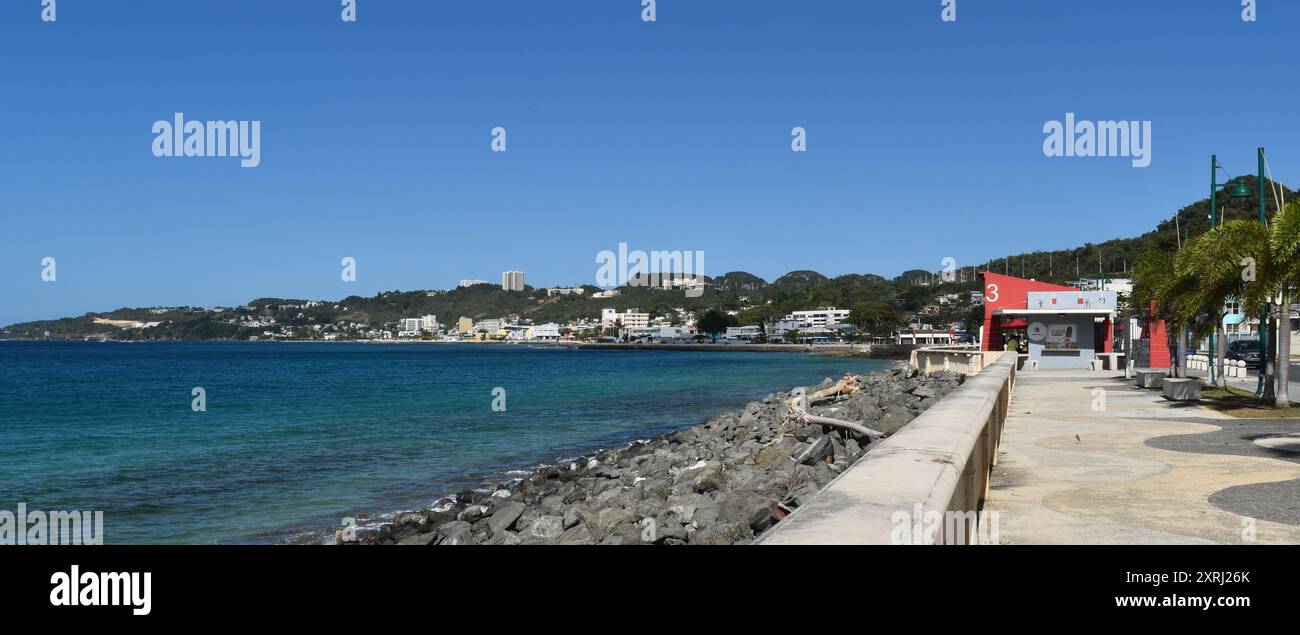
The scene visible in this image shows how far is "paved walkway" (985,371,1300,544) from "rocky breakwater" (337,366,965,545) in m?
1.85

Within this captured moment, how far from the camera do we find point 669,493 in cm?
1316

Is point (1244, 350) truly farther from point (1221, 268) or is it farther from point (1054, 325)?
point (1221, 268)

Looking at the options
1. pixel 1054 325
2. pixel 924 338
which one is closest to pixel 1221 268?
pixel 1054 325

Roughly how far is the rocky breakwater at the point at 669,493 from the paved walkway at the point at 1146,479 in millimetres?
1845

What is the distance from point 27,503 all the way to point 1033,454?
16.6 meters

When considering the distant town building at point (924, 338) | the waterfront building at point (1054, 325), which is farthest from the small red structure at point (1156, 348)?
the distant town building at point (924, 338)

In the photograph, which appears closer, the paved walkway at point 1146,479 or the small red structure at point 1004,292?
the paved walkway at point 1146,479

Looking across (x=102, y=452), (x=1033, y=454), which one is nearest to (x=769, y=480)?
(x=1033, y=454)

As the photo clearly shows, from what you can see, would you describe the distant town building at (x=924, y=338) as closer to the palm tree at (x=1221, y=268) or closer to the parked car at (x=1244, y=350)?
the parked car at (x=1244, y=350)

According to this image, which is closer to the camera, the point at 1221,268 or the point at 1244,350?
the point at 1221,268

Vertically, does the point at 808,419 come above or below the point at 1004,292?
below

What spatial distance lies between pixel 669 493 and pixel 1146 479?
5813mm

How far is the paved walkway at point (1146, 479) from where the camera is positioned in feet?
23.9
